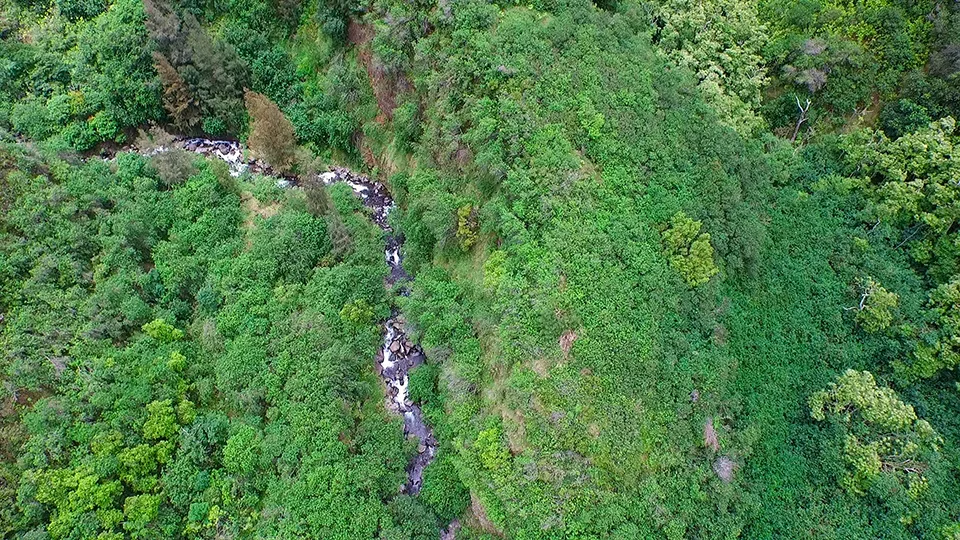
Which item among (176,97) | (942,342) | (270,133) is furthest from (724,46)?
(176,97)

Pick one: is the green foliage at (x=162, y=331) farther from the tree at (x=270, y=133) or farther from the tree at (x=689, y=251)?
the tree at (x=689, y=251)

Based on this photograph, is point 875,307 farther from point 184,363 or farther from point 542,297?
point 184,363

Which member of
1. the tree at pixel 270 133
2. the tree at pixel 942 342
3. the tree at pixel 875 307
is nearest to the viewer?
the tree at pixel 942 342

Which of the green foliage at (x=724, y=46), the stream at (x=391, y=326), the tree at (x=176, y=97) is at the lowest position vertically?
the stream at (x=391, y=326)

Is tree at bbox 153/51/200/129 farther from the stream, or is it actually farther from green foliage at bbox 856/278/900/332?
green foliage at bbox 856/278/900/332

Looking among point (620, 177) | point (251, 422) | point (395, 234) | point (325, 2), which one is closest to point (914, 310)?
point (620, 177)

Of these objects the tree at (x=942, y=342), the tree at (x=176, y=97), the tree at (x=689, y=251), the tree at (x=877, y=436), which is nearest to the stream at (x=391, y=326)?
the tree at (x=176, y=97)
